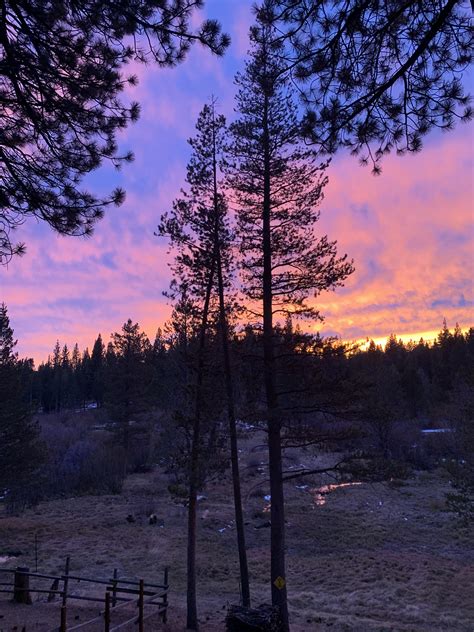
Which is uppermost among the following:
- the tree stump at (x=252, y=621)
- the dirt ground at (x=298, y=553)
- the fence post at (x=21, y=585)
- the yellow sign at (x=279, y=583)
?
the tree stump at (x=252, y=621)

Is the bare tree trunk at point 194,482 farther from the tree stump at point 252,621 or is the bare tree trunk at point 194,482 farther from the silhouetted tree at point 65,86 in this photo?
the silhouetted tree at point 65,86

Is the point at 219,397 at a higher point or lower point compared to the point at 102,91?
lower

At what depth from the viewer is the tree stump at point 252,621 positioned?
31.4 feet

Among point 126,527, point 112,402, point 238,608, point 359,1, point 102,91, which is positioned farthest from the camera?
point 112,402

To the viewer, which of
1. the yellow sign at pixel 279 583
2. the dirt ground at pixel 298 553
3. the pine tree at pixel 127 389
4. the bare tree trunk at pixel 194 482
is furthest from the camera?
the pine tree at pixel 127 389

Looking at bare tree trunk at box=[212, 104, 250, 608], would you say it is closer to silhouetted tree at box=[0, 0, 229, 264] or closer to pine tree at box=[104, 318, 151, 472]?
silhouetted tree at box=[0, 0, 229, 264]

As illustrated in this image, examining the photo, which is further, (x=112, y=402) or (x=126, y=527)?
(x=112, y=402)

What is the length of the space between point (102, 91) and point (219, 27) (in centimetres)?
164

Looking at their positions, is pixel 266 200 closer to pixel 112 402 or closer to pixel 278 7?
pixel 278 7

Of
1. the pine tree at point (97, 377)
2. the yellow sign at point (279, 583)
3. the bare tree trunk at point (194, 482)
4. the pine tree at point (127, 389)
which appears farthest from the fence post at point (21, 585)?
the pine tree at point (97, 377)

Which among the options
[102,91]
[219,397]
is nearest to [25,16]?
[102,91]

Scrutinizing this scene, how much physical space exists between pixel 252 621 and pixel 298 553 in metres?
13.5

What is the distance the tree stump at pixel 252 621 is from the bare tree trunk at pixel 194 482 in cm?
403

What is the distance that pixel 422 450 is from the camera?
4156 cm
